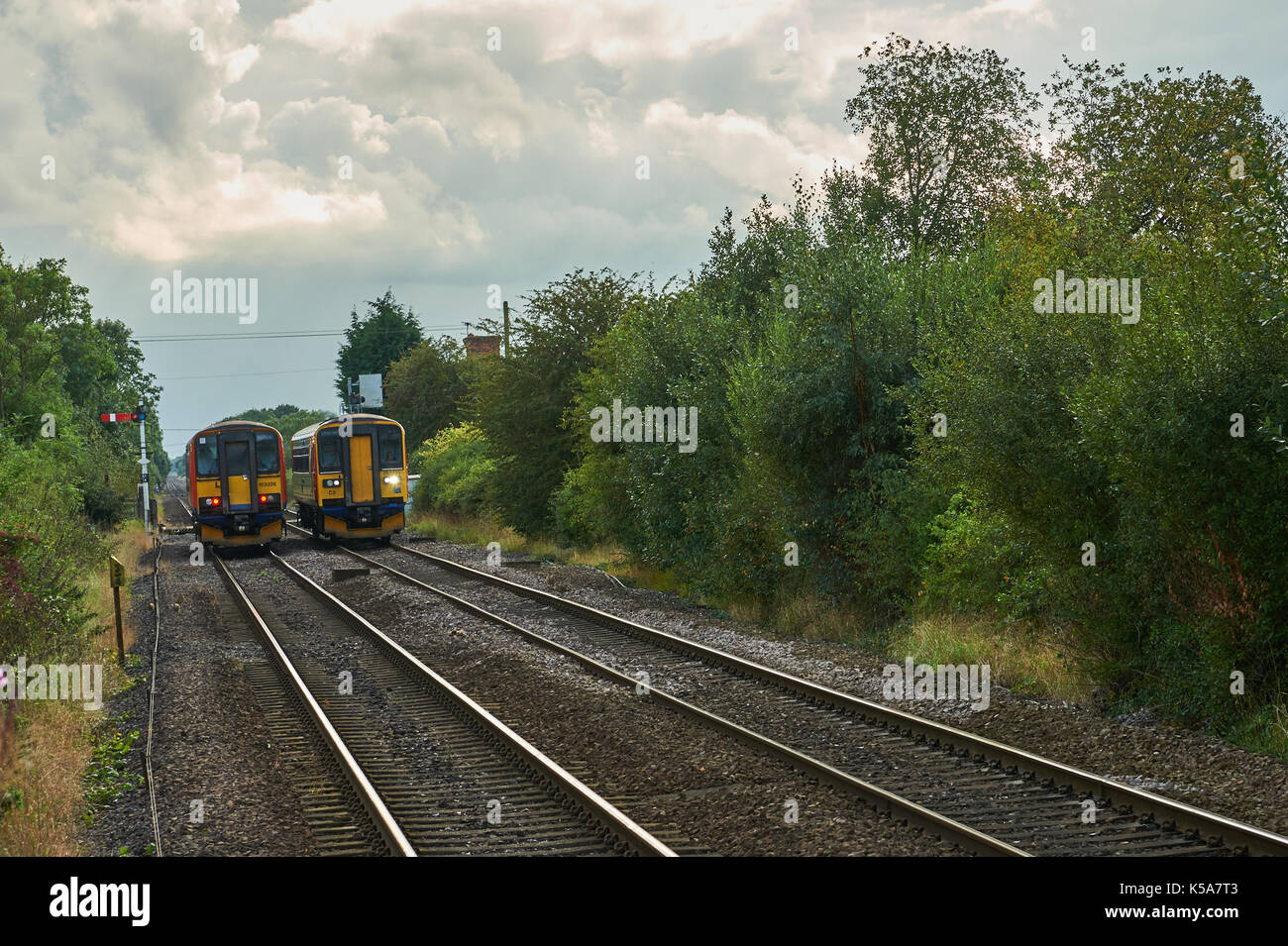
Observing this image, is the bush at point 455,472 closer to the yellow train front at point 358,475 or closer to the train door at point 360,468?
the yellow train front at point 358,475

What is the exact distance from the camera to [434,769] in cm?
989

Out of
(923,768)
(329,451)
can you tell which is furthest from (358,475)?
(923,768)

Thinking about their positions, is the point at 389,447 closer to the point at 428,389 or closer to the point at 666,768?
the point at 428,389

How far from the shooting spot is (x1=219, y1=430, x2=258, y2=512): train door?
3359cm

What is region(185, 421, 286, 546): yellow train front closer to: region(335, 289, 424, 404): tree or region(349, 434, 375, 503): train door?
region(349, 434, 375, 503): train door

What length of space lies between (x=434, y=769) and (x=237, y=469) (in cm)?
2606

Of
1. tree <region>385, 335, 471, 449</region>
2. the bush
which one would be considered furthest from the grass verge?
→ tree <region>385, 335, 471, 449</region>

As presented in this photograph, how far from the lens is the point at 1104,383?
10.6 m

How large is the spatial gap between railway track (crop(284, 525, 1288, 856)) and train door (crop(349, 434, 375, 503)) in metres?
20.3

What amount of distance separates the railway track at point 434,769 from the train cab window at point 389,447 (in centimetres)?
1864

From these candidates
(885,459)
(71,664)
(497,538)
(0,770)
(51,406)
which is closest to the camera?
(0,770)

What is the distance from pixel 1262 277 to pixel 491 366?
26.2 meters
